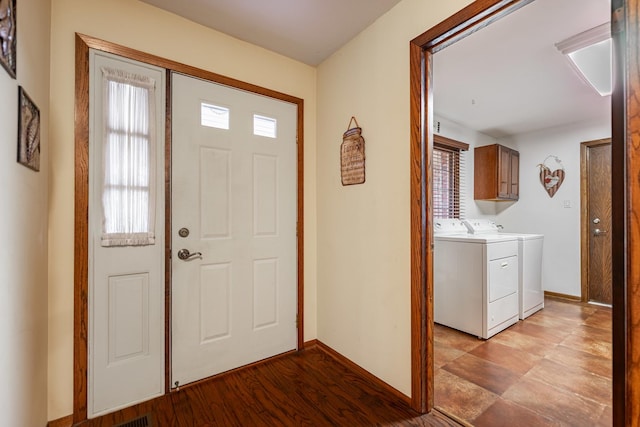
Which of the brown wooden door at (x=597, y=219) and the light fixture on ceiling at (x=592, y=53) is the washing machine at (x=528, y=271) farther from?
the light fixture on ceiling at (x=592, y=53)

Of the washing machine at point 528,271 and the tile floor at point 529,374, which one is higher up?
the washing machine at point 528,271

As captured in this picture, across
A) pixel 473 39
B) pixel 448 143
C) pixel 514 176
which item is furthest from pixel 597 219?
pixel 473 39

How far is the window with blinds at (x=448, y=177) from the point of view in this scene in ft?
12.2

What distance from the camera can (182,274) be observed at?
1962mm

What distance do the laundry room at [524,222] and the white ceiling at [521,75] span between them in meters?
0.01

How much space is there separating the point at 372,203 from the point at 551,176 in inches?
145

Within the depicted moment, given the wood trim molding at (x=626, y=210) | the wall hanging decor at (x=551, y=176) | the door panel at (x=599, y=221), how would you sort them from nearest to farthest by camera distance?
the wood trim molding at (x=626, y=210) < the door panel at (x=599, y=221) < the wall hanging decor at (x=551, y=176)

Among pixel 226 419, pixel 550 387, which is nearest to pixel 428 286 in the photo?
pixel 550 387

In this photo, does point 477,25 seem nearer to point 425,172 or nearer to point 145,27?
point 425,172

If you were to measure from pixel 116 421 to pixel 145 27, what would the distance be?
2.37 m

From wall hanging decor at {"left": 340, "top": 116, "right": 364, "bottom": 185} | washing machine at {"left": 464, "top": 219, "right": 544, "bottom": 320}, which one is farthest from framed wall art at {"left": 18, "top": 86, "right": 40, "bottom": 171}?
washing machine at {"left": 464, "top": 219, "right": 544, "bottom": 320}

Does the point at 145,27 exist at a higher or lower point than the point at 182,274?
higher

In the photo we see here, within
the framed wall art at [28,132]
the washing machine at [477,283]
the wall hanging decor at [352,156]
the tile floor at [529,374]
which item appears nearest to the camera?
the framed wall art at [28,132]

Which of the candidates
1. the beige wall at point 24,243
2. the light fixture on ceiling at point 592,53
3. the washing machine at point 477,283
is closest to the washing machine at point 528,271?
the washing machine at point 477,283
